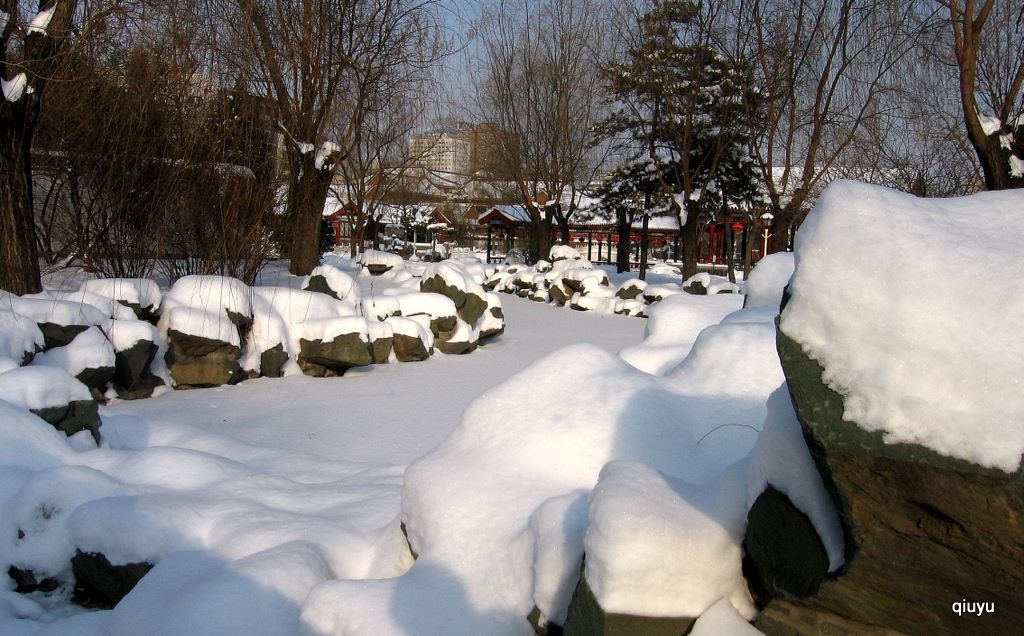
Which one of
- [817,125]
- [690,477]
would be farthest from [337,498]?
[817,125]

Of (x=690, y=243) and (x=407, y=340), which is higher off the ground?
(x=690, y=243)

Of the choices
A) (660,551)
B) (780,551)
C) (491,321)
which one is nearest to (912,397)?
(780,551)

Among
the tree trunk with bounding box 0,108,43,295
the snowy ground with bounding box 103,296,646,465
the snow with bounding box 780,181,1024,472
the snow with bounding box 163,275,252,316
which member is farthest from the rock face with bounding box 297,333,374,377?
the snow with bounding box 780,181,1024,472

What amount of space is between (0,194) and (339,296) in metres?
3.19

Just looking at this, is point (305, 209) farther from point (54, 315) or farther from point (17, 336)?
point (17, 336)

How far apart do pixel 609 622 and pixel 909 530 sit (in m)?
0.63

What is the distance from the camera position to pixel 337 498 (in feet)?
11.0

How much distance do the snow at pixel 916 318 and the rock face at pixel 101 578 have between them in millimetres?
2417

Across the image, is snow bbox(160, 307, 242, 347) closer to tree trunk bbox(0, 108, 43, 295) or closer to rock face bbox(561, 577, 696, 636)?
tree trunk bbox(0, 108, 43, 295)

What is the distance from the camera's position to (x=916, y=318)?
1.34 m

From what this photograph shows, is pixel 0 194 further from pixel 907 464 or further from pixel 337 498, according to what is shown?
pixel 907 464

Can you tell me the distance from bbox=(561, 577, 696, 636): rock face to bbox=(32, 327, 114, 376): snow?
4.33 m

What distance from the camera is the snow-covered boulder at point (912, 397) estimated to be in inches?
50.0

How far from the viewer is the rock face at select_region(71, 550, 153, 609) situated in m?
2.66
